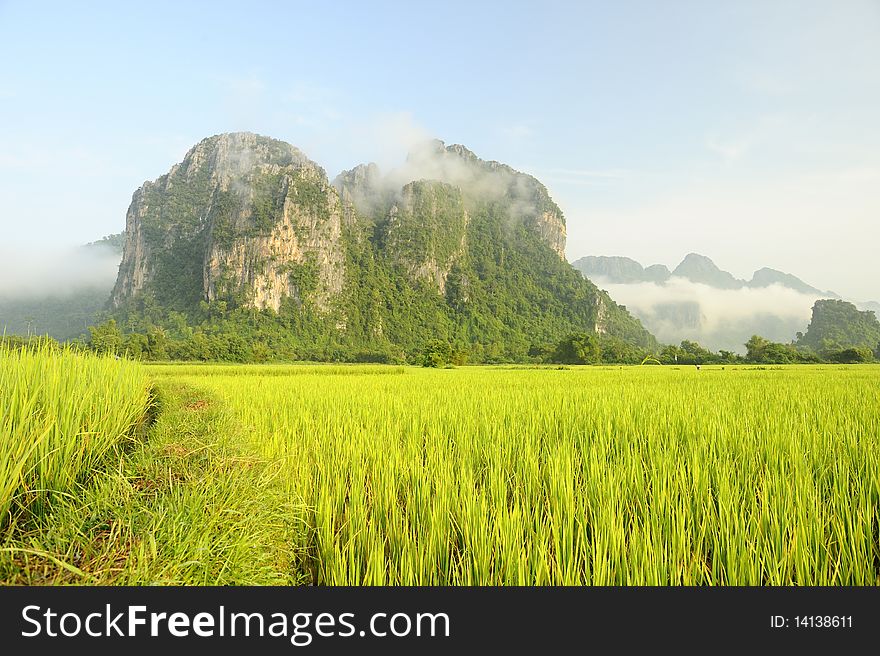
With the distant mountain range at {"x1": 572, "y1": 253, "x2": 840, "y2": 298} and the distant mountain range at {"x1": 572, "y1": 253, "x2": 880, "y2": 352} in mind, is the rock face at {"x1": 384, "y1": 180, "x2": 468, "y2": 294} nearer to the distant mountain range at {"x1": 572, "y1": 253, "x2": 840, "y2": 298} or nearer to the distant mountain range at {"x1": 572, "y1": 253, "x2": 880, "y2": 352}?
the distant mountain range at {"x1": 572, "y1": 253, "x2": 880, "y2": 352}

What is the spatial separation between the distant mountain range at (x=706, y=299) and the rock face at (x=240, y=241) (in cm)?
8110

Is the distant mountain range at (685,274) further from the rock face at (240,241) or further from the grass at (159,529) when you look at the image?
the grass at (159,529)

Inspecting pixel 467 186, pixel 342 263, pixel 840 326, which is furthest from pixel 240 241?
pixel 840 326

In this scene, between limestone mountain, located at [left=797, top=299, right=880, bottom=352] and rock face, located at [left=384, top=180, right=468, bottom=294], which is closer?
limestone mountain, located at [left=797, top=299, right=880, bottom=352]

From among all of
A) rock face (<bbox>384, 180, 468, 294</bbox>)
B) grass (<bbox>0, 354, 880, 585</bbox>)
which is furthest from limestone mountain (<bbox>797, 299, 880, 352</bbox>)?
grass (<bbox>0, 354, 880, 585</bbox>)

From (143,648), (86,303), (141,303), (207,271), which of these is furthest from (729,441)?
(86,303)

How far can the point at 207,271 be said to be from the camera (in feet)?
221

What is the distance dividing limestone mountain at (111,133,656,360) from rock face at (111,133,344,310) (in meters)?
0.21

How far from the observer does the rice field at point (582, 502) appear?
169cm

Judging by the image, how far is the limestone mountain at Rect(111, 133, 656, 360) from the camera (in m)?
→ 64.2

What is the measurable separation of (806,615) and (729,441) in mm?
2469

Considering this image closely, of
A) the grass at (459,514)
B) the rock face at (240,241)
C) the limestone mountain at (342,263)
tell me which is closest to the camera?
the grass at (459,514)

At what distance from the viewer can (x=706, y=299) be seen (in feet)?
539

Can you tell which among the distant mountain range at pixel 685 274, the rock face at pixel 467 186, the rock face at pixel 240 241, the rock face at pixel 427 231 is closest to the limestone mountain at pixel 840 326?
the rock face at pixel 467 186
